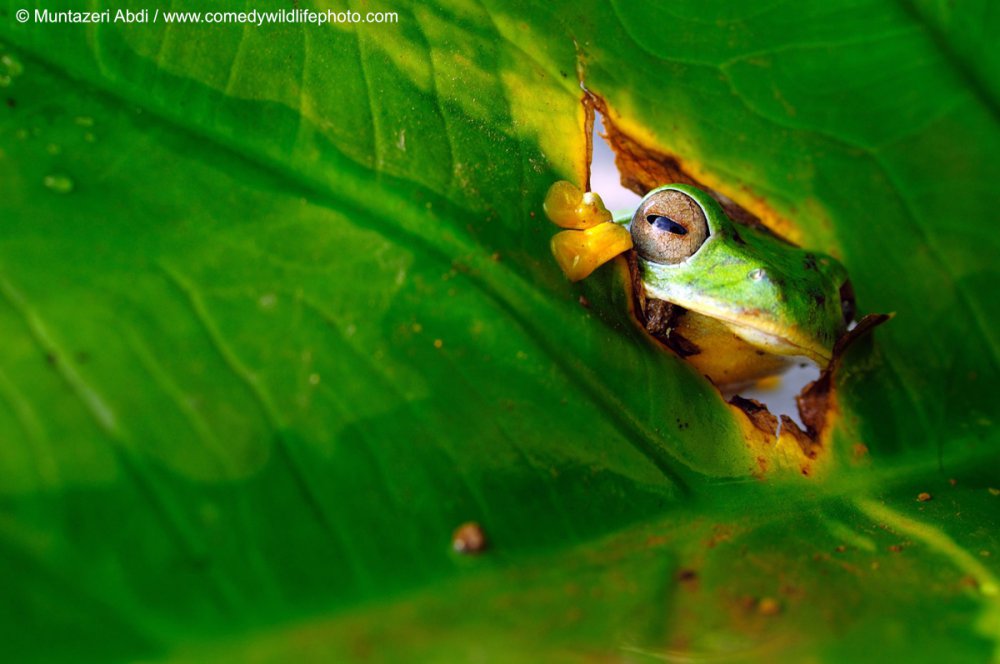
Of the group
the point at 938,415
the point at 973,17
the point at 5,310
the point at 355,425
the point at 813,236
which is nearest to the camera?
the point at 5,310

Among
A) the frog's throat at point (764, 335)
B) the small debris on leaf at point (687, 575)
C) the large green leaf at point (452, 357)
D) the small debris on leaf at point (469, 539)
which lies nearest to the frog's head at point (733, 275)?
the frog's throat at point (764, 335)

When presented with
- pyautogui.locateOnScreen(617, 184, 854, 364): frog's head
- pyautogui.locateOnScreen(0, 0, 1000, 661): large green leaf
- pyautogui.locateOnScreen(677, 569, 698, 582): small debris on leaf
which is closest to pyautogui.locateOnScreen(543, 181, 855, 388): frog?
pyautogui.locateOnScreen(617, 184, 854, 364): frog's head

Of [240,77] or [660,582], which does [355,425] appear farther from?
[240,77]

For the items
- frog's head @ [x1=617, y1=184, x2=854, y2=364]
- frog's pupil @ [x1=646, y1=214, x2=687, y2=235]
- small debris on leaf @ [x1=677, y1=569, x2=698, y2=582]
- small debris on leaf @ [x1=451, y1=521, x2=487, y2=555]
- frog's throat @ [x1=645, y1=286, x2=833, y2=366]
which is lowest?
small debris on leaf @ [x1=677, y1=569, x2=698, y2=582]

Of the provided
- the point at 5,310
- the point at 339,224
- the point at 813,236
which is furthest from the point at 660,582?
the point at 813,236

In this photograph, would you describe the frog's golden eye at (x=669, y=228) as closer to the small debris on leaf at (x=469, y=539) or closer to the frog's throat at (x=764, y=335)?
the frog's throat at (x=764, y=335)

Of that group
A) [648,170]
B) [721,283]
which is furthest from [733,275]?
[648,170]

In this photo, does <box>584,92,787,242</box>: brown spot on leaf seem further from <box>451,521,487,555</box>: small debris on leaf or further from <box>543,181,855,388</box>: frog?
<box>451,521,487,555</box>: small debris on leaf
